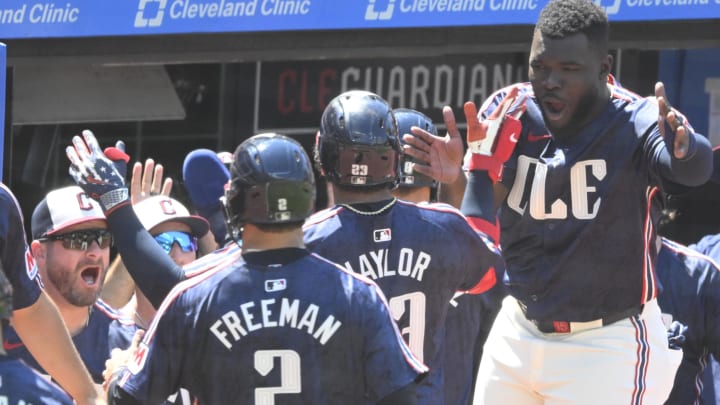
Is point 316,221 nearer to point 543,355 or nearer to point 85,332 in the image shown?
point 543,355

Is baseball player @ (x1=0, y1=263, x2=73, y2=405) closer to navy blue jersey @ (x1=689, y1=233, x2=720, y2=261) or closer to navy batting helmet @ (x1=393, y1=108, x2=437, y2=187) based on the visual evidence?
navy batting helmet @ (x1=393, y1=108, x2=437, y2=187)

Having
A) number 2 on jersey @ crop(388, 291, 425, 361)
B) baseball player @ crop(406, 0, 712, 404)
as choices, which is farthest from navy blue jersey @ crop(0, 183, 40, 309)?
baseball player @ crop(406, 0, 712, 404)

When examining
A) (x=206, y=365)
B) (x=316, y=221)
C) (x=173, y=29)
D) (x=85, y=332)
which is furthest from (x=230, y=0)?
(x=206, y=365)

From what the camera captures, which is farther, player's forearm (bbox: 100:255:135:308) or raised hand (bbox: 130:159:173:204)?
player's forearm (bbox: 100:255:135:308)

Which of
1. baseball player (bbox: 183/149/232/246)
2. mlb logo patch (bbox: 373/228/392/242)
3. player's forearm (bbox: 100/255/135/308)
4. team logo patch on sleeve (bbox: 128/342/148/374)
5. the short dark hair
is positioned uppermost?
the short dark hair

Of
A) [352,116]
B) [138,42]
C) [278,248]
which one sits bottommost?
[278,248]

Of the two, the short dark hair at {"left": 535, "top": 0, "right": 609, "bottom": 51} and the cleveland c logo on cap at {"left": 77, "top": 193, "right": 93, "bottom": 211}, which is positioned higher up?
the short dark hair at {"left": 535, "top": 0, "right": 609, "bottom": 51}

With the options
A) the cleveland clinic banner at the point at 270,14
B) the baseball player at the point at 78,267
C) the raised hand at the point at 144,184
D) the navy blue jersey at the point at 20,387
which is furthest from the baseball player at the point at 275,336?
the cleveland clinic banner at the point at 270,14

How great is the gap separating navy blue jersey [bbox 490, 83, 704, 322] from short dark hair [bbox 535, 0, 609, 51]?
223 millimetres

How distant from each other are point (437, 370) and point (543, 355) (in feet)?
1.50

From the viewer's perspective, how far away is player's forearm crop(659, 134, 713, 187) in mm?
4371

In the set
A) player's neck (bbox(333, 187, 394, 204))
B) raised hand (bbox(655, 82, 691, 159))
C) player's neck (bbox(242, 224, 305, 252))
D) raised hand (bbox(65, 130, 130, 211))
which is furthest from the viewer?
player's neck (bbox(333, 187, 394, 204))

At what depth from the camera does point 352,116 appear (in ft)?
15.8

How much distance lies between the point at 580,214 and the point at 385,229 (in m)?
0.60
